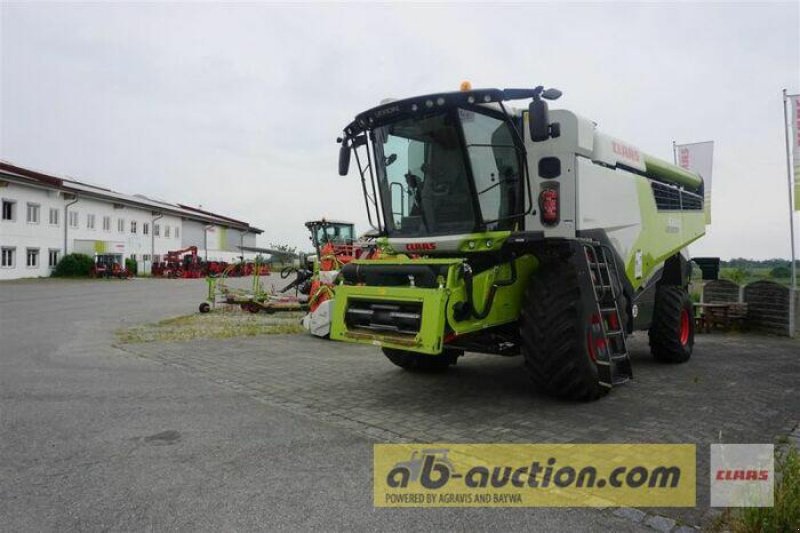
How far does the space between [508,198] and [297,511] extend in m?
4.03

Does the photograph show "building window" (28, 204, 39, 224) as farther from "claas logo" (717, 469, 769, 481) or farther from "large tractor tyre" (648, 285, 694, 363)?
"claas logo" (717, 469, 769, 481)

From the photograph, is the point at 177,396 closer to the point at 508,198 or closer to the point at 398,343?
the point at 398,343

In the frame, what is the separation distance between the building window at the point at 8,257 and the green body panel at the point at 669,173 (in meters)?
36.2

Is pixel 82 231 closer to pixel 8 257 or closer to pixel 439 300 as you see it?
pixel 8 257

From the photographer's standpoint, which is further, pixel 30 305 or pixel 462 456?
pixel 30 305

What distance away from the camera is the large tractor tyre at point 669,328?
8586 mm

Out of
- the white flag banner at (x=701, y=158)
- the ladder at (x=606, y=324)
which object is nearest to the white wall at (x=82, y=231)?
the white flag banner at (x=701, y=158)

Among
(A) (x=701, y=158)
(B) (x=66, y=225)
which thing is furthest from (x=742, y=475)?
(B) (x=66, y=225)

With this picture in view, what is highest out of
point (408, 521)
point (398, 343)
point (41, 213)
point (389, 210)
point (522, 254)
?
point (41, 213)

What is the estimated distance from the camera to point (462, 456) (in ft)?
14.5

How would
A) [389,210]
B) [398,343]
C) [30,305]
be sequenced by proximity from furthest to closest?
[30,305], [389,210], [398,343]

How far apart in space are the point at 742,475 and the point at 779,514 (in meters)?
0.97

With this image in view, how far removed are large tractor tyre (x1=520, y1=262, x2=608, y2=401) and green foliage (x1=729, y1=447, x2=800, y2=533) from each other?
102 inches

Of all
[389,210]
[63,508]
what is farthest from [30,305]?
[63,508]
